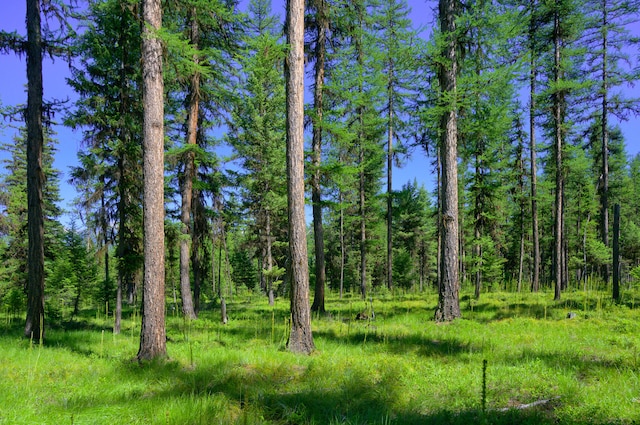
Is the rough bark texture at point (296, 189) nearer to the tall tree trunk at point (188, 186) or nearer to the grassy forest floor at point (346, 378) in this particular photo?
the grassy forest floor at point (346, 378)

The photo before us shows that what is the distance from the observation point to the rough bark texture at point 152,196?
650 cm

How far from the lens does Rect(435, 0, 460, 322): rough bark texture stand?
1030 cm

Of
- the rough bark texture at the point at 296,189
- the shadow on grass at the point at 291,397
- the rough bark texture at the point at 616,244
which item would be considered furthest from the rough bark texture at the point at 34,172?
the rough bark texture at the point at 616,244

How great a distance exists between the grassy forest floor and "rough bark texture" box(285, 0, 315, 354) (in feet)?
2.01

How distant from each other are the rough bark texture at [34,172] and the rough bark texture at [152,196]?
5.18m

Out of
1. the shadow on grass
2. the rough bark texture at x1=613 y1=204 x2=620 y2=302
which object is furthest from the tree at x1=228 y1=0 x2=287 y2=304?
the rough bark texture at x1=613 y1=204 x2=620 y2=302

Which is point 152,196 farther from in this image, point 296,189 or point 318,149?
point 318,149

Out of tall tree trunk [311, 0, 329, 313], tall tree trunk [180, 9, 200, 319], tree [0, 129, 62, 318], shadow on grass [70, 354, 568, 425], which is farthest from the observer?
tree [0, 129, 62, 318]

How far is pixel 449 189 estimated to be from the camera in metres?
10.5

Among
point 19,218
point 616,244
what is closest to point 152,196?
point 616,244

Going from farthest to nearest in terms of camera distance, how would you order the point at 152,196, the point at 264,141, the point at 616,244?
the point at 264,141
the point at 616,244
the point at 152,196

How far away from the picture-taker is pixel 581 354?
6699 millimetres

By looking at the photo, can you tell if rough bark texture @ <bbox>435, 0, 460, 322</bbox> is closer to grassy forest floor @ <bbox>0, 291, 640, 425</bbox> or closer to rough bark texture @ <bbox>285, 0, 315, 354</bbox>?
grassy forest floor @ <bbox>0, 291, 640, 425</bbox>

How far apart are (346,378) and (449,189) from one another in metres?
7.19
